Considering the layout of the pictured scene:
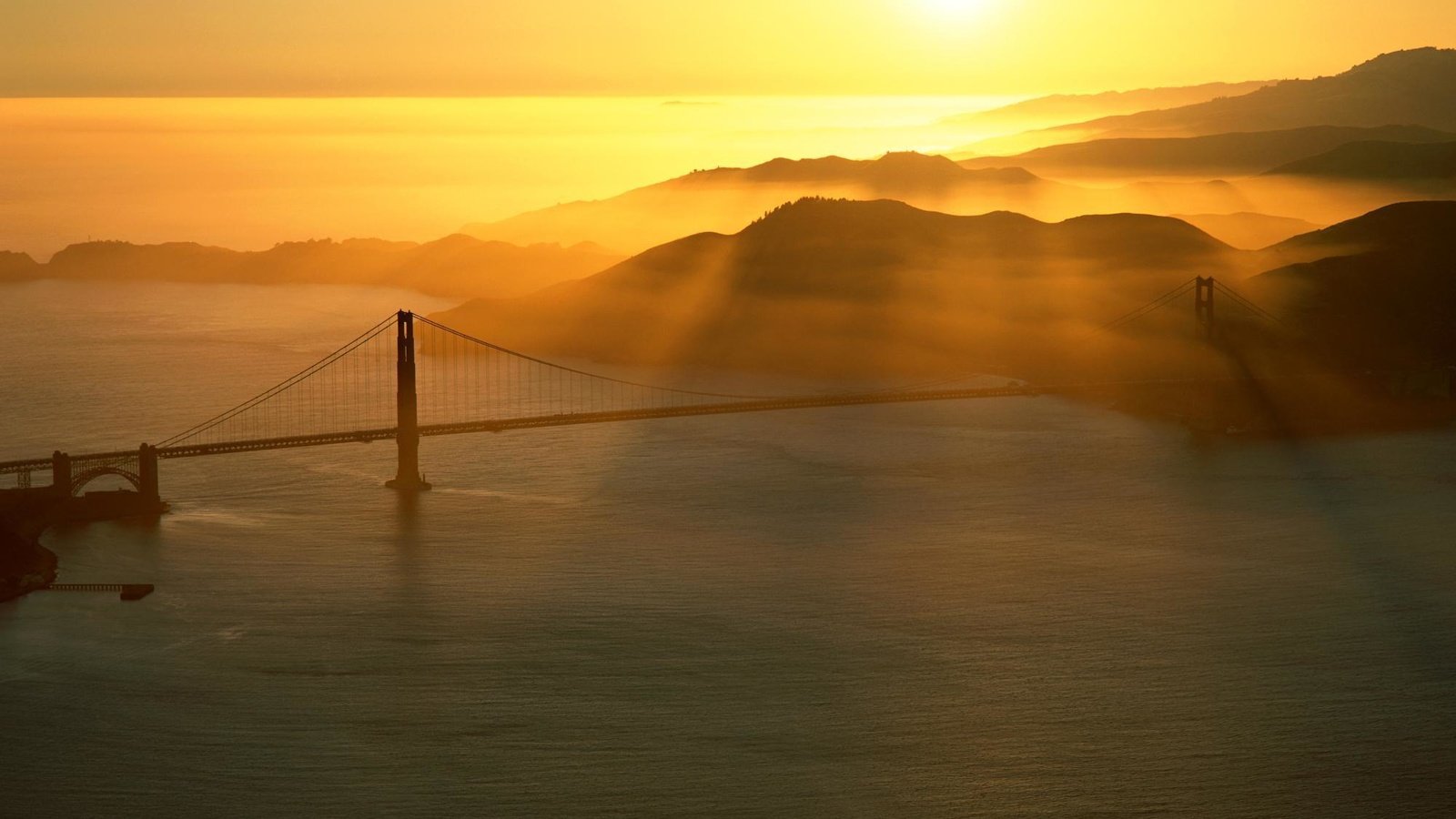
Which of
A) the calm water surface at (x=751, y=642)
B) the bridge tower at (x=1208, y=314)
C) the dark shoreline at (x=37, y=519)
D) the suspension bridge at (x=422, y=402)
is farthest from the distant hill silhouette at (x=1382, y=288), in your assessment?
the dark shoreline at (x=37, y=519)

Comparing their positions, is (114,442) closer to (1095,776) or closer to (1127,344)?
(1095,776)

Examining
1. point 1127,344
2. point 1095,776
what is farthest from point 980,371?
point 1095,776

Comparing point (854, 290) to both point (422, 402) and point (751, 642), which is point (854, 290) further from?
point (751, 642)

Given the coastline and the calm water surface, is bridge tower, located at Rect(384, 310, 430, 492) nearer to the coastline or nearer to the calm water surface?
the calm water surface

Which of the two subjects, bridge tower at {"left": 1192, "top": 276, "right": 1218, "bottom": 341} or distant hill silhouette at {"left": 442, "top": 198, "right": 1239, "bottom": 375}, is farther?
distant hill silhouette at {"left": 442, "top": 198, "right": 1239, "bottom": 375}

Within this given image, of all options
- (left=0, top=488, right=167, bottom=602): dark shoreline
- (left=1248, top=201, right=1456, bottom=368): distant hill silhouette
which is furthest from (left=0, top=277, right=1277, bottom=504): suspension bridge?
(left=1248, top=201, right=1456, bottom=368): distant hill silhouette
